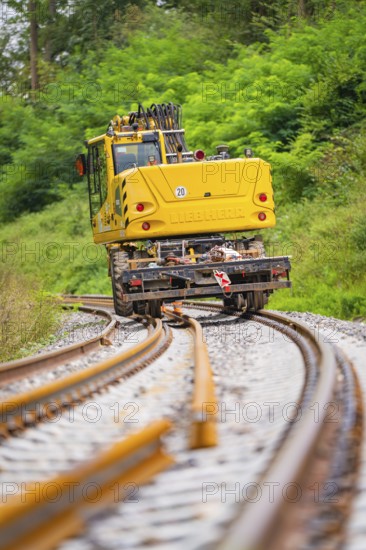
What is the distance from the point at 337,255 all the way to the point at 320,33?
15278 mm

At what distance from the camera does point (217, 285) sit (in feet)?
46.8

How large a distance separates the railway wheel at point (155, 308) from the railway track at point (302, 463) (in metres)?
7.83

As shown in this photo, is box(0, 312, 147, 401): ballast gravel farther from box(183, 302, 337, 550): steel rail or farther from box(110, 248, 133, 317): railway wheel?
box(183, 302, 337, 550): steel rail

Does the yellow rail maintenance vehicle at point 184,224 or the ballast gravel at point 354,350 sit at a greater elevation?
the yellow rail maintenance vehicle at point 184,224

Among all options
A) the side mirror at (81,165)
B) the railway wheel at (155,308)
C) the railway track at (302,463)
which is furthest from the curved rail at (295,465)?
the side mirror at (81,165)

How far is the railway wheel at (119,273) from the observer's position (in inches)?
593

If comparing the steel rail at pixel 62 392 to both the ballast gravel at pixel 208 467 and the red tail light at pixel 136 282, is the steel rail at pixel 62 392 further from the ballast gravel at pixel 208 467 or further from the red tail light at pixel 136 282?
the red tail light at pixel 136 282

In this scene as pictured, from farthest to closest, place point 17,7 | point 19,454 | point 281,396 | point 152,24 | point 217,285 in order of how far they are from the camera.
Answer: point 17,7 < point 152,24 < point 217,285 < point 281,396 < point 19,454

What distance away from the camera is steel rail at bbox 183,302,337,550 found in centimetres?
248

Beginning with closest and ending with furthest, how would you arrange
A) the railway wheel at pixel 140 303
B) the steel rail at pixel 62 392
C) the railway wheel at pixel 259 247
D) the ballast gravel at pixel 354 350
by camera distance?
the ballast gravel at pixel 354 350, the steel rail at pixel 62 392, the railway wheel at pixel 259 247, the railway wheel at pixel 140 303

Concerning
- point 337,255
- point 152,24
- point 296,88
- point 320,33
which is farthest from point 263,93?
point 152,24

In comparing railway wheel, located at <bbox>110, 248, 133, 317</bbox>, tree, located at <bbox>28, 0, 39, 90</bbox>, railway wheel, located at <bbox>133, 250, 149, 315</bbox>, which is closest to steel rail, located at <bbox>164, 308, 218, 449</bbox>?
railway wheel, located at <bbox>110, 248, 133, 317</bbox>

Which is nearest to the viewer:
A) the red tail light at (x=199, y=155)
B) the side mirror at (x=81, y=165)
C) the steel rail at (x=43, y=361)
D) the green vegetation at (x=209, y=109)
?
the steel rail at (x=43, y=361)

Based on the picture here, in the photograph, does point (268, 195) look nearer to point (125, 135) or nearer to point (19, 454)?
point (125, 135)
